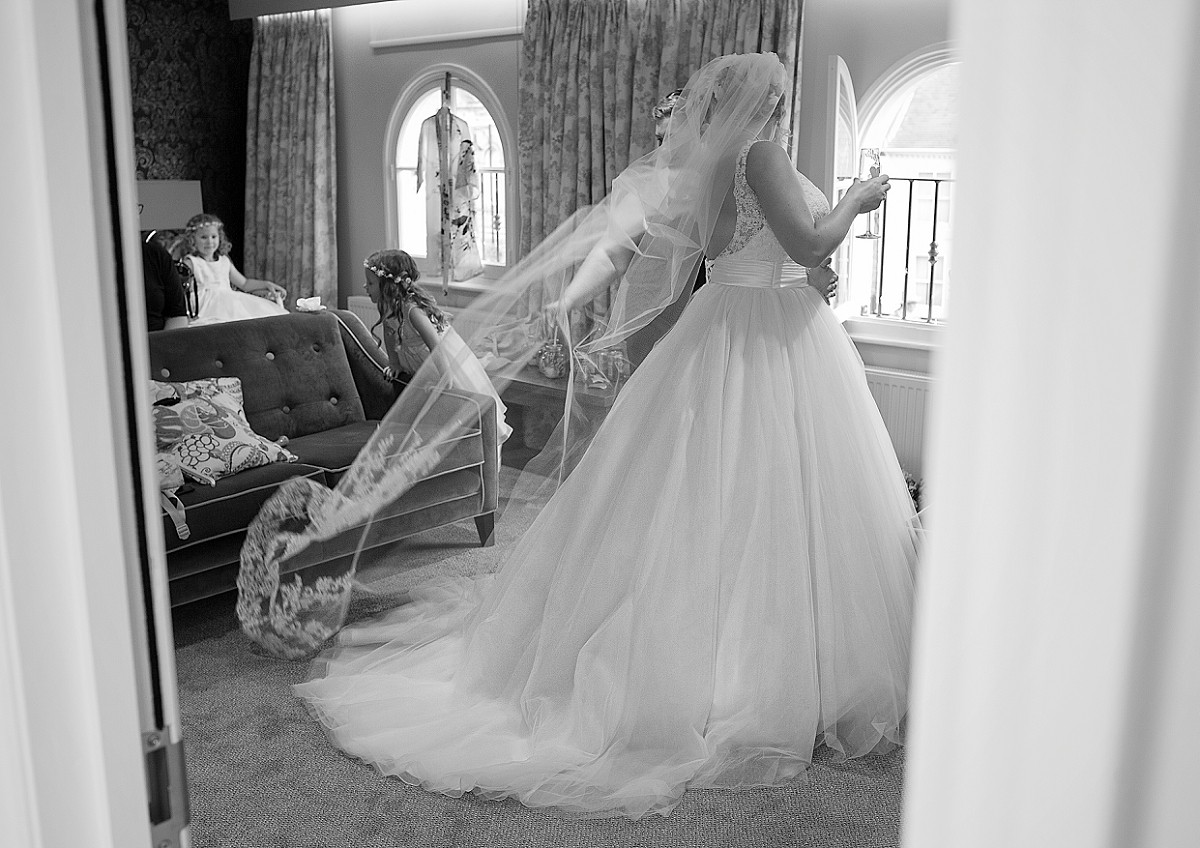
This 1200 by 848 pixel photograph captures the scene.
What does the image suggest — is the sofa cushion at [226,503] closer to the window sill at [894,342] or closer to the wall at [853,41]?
A: the window sill at [894,342]

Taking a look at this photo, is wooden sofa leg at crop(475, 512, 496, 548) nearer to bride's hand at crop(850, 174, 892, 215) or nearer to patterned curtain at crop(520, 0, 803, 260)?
bride's hand at crop(850, 174, 892, 215)

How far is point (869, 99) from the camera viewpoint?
5.36 m

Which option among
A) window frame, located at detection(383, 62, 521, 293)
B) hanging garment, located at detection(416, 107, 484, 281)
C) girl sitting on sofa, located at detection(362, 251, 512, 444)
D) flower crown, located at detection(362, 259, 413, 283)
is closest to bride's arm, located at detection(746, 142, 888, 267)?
girl sitting on sofa, located at detection(362, 251, 512, 444)

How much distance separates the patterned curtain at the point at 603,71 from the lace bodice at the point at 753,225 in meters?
2.77

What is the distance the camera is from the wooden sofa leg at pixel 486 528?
440 centimetres

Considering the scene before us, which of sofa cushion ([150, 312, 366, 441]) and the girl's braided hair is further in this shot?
sofa cushion ([150, 312, 366, 441])

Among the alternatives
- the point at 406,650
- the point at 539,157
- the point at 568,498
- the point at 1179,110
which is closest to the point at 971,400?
the point at 1179,110

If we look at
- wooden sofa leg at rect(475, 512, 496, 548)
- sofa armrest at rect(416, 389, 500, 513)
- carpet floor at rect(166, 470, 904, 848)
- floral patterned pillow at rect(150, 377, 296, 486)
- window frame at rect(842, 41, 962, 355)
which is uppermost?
window frame at rect(842, 41, 962, 355)

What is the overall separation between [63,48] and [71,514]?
1.06ft

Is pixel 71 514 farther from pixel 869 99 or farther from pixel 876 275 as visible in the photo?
pixel 876 275

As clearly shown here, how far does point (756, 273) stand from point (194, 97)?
268 inches

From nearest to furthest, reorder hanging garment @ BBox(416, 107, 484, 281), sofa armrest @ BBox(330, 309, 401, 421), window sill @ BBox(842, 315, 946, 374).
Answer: sofa armrest @ BBox(330, 309, 401, 421), window sill @ BBox(842, 315, 946, 374), hanging garment @ BBox(416, 107, 484, 281)

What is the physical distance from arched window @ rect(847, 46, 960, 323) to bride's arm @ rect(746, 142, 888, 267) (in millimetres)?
2629

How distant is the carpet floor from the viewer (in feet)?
7.75
